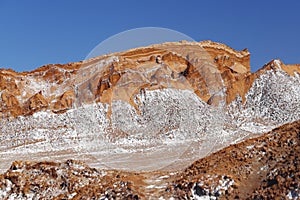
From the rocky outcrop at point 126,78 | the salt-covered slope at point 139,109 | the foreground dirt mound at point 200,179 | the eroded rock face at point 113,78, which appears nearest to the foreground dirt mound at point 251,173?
the foreground dirt mound at point 200,179

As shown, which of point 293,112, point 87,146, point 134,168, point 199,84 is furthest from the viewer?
point 199,84

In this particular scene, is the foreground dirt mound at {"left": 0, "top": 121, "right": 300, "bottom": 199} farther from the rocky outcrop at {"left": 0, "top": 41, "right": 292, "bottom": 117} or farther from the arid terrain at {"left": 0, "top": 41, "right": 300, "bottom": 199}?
the rocky outcrop at {"left": 0, "top": 41, "right": 292, "bottom": 117}

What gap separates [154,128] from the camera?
52719 mm

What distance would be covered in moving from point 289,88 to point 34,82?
40.2m

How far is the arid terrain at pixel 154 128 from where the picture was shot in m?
14.3

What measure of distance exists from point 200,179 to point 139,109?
144 ft

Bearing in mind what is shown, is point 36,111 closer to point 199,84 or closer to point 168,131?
point 168,131

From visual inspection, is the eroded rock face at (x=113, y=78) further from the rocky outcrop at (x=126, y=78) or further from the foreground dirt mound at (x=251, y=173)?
the foreground dirt mound at (x=251, y=173)

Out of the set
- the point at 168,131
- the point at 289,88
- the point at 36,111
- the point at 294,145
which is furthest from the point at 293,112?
the point at 294,145

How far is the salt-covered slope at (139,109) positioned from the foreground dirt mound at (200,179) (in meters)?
13.9

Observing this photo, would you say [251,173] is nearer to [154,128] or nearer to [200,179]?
[200,179]

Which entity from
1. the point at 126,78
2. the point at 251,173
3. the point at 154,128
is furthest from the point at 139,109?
the point at 251,173

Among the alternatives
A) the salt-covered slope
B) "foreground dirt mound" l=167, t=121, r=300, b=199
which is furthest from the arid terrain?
the salt-covered slope

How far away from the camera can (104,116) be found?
56844 mm
